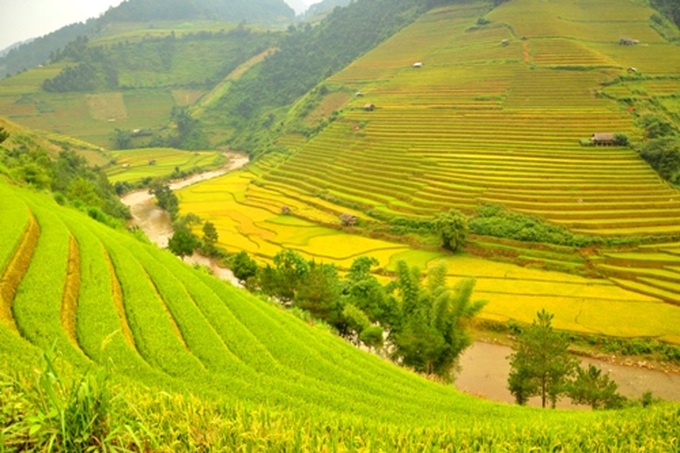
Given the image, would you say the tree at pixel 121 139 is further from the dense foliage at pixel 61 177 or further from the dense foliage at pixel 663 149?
the dense foliage at pixel 663 149

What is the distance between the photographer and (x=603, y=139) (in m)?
40.8

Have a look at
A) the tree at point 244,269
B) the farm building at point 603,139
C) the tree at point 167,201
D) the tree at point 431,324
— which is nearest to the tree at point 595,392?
the tree at point 431,324

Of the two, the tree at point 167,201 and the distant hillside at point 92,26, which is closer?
the tree at point 167,201

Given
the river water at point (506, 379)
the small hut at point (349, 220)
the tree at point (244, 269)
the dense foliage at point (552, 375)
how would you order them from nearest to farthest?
the dense foliage at point (552, 375), the river water at point (506, 379), the tree at point (244, 269), the small hut at point (349, 220)

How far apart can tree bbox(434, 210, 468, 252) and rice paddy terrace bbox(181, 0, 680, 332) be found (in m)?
1.88

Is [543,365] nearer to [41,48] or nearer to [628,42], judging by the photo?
[628,42]

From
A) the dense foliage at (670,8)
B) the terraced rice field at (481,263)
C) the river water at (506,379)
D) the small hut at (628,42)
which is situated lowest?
the river water at (506,379)

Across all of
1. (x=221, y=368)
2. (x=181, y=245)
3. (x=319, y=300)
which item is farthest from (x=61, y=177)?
(x=221, y=368)

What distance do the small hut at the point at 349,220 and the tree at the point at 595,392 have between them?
83.2ft

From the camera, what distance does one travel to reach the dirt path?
3412 centimetres

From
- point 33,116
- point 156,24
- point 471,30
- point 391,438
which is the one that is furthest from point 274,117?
point 156,24

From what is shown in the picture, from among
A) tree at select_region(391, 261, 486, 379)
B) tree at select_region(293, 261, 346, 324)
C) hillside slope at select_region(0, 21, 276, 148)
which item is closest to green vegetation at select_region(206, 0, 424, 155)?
hillside slope at select_region(0, 21, 276, 148)

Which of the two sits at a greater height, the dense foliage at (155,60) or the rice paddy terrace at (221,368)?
the dense foliage at (155,60)

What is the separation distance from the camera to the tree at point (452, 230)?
105 ft
